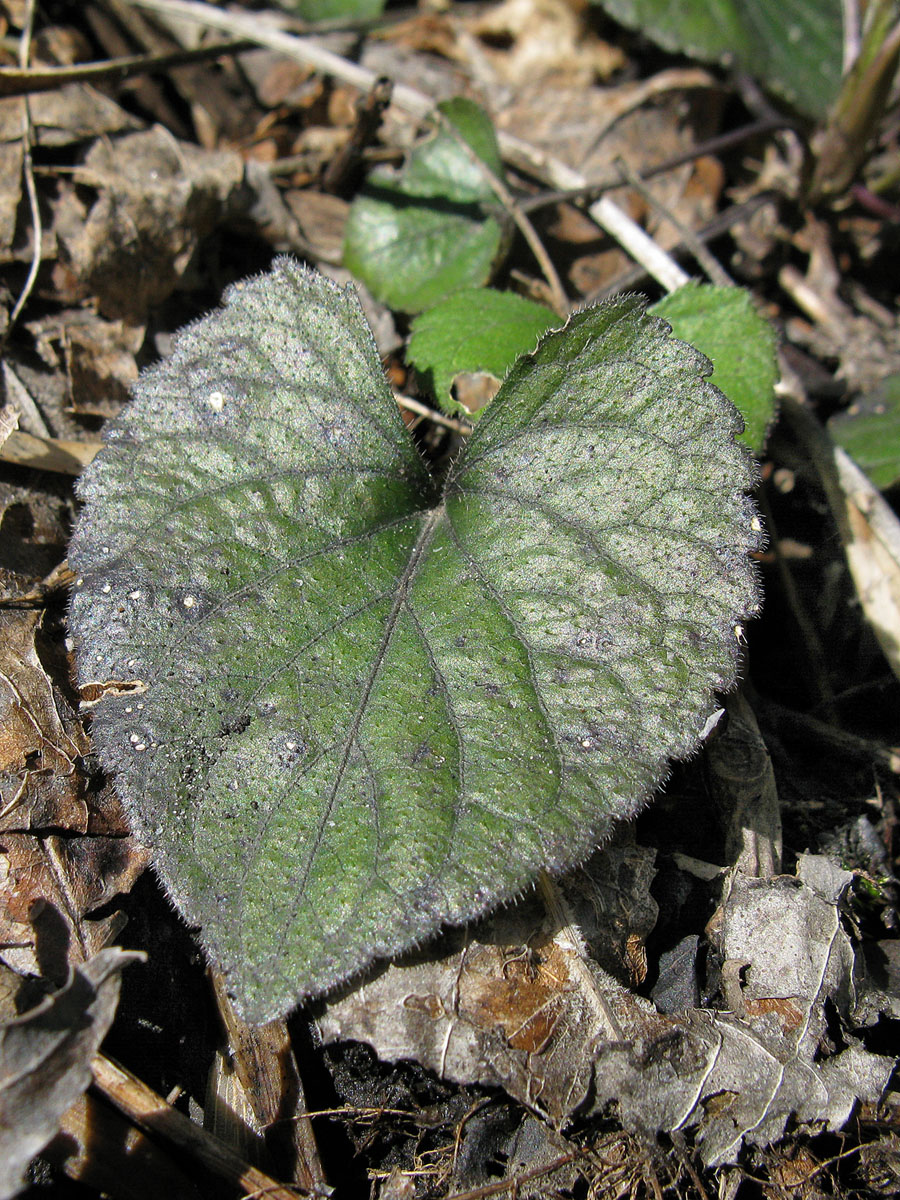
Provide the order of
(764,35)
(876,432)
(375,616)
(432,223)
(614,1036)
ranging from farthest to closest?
(764,35), (432,223), (876,432), (375,616), (614,1036)

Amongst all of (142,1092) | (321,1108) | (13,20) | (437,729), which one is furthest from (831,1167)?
(13,20)

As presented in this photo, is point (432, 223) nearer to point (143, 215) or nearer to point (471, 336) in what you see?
point (471, 336)

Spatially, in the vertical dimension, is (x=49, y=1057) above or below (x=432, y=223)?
below

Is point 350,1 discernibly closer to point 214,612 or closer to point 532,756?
point 214,612

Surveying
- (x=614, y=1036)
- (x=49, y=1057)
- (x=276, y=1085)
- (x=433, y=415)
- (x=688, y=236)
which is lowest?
(x=276, y=1085)

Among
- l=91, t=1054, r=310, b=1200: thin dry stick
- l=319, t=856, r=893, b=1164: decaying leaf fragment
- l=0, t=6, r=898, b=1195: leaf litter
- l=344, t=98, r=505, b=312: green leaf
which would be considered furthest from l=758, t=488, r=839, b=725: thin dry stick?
l=91, t=1054, r=310, b=1200: thin dry stick

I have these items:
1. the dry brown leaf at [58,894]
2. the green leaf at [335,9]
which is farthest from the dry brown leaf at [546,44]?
the dry brown leaf at [58,894]

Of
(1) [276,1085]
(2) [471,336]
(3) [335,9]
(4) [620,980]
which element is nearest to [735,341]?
(2) [471,336]
